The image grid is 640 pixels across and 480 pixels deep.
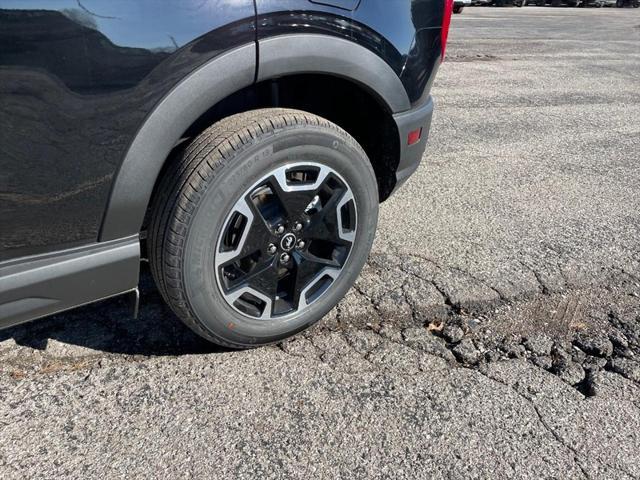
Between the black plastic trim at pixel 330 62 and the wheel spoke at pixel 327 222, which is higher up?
the black plastic trim at pixel 330 62

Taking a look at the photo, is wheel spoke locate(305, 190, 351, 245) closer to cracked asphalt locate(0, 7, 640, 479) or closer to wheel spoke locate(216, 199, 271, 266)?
wheel spoke locate(216, 199, 271, 266)

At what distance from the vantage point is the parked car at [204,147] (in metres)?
1.66

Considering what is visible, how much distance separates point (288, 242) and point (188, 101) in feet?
2.23

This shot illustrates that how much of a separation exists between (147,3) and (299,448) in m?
1.49

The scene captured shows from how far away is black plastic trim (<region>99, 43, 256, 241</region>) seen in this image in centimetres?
184

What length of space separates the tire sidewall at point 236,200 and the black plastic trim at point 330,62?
216mm

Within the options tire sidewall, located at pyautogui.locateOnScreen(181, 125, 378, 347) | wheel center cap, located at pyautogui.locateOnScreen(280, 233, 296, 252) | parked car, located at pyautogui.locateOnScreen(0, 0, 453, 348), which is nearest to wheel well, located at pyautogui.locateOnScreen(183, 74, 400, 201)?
parked car, located at pyautogui.locateOnScreen(0, 0, 453, 348)

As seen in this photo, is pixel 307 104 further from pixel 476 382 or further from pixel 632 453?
pixel 632 453

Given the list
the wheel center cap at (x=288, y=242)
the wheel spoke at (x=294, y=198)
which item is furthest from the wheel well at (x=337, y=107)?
the wheel center cap at (x=288, y=242)

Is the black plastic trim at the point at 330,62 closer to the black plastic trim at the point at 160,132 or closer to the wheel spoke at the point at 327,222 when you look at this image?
the black plastic trim at the point at 160,132

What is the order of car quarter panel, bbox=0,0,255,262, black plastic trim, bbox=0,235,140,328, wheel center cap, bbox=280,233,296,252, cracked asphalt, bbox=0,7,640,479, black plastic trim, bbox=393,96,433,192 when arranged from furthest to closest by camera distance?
black plastic trim, bbox=393,96,433,192, wheel center cap, bbox=280,233,296,252, cracked asphalt, bbox=0,7,640,479, black plastic trim, bbox=0,235,140,328, car quarter panel, bbox=0,0,255,262

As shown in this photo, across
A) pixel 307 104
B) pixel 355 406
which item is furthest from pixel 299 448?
pixel 307 104

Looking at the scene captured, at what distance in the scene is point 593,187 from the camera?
4.26 m

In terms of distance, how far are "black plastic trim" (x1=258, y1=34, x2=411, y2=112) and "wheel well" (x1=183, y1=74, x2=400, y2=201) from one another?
0.06 metres
